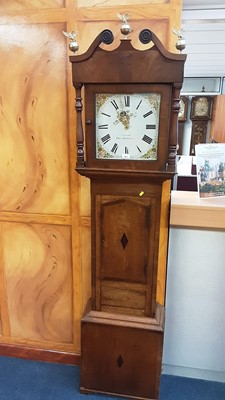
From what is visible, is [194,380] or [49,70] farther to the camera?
[194,380]

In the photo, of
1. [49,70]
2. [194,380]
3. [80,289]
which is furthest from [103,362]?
[49,70]

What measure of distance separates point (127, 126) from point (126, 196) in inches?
12.2

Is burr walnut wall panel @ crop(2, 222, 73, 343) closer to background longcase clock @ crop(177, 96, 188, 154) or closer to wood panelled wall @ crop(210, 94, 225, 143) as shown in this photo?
wood panelled wall @ crop(210, 94, 225, 143)

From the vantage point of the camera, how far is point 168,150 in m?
1.25

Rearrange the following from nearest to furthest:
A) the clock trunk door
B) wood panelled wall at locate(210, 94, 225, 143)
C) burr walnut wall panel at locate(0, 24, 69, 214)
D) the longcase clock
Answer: the longcase clock → the clock trunk door → burr walnut wall panel at locate(0, 24, 69, 214) → wood panelled wall at locate(210, 94, 225, 143)

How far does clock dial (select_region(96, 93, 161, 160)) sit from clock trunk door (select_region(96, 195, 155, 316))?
8.5 inches

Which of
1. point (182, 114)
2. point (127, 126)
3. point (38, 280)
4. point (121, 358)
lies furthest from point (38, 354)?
point (182, 114)

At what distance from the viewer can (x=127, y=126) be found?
1.27 meters

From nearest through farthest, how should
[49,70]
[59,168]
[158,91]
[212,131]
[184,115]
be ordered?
1. [158,91]
2. [49,70]
3. [59,168]
4. [212,131]
5. [184,115]

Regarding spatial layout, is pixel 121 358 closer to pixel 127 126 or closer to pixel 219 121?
pixel 127 126

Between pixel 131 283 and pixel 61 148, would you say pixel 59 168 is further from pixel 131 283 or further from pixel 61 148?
pixel 131 283

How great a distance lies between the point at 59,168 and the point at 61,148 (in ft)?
0.36

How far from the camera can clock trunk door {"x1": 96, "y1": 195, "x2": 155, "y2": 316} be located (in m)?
1.38

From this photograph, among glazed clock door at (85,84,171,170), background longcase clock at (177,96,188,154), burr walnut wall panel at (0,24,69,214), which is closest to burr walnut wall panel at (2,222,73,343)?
burr walnut wall panel at (0,24,69,214)
